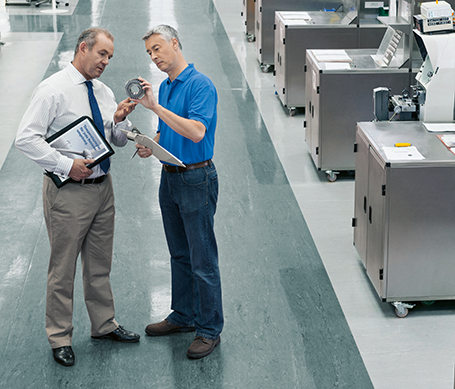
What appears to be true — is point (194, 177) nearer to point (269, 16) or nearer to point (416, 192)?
point (416, 192)

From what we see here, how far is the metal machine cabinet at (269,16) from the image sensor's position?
27.3ft

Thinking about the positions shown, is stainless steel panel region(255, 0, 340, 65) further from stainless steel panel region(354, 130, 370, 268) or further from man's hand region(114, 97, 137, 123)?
man's hand region(114, 97, 137, 123)

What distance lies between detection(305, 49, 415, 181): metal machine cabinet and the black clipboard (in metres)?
2.78

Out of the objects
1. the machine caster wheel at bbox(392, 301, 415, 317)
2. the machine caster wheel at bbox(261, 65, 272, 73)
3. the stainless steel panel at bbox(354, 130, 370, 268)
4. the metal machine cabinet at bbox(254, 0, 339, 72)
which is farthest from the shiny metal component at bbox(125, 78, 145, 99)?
the machine caster wheel at bbox(261, 65, 272, 73)

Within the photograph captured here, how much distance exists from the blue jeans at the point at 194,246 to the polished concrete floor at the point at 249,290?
0.17 metres

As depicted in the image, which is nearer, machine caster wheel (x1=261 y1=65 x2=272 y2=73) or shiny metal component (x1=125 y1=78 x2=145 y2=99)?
shiny metal component (x1=125 y1=78 x2=145 y2=99)

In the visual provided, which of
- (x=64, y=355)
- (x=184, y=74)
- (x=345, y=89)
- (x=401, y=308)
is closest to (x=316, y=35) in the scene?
(x=345, y=89)

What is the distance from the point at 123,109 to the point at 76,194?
0.48 m

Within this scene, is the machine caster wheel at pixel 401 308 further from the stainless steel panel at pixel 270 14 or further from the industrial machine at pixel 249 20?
the industrial machine at pixel 249 20

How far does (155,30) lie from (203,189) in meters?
0.79

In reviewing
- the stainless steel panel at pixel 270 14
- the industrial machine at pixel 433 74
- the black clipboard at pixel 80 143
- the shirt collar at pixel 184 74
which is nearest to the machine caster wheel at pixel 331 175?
the industrial machine at pixel 433 74

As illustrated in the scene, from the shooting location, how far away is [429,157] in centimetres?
353

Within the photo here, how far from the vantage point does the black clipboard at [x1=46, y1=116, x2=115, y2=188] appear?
9.78 feet

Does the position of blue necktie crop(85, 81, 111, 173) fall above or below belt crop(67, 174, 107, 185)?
above
